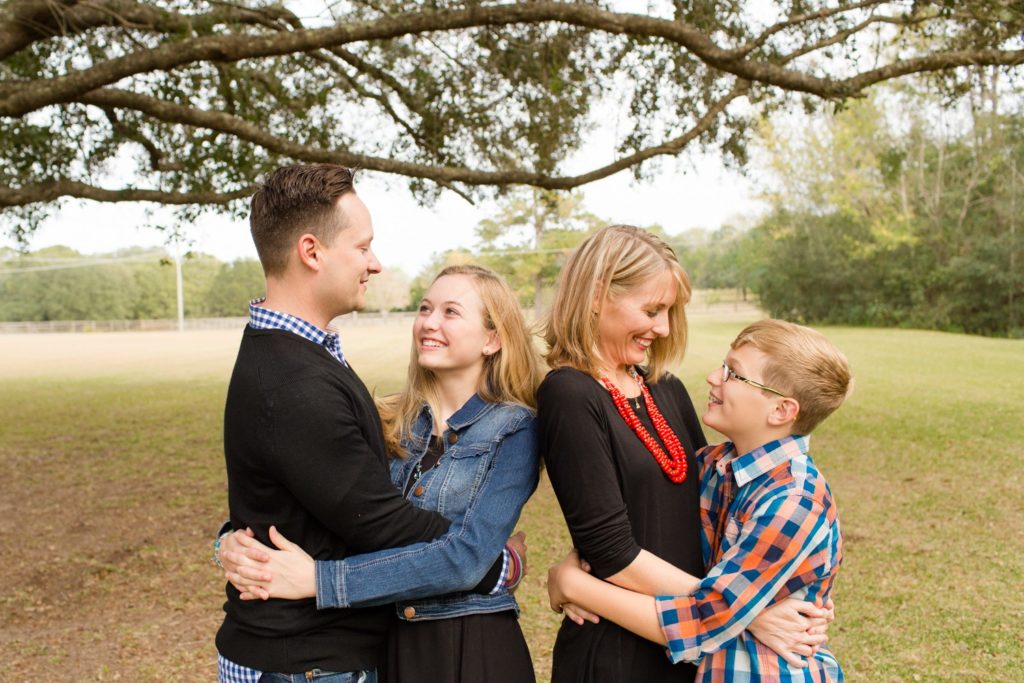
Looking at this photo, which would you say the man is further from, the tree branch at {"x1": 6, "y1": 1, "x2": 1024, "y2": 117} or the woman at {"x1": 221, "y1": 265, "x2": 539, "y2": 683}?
the tree branch at {"x1": 6, "y1": 1, "x2": 1024, "y2": 117}

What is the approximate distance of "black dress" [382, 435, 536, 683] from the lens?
1994 mm

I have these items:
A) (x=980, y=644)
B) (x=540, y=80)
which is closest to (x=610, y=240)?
(x=980, y=644)

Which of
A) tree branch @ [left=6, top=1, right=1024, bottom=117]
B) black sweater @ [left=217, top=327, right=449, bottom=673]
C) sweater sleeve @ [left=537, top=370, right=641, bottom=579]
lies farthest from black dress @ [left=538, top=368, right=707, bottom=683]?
tree branch @ [left=6, top=1, right=1024, bottom=117]

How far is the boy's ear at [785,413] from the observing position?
2.06m

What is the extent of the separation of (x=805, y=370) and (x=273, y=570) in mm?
1282

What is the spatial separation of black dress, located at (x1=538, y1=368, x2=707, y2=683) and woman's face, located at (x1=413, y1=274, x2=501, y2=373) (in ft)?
0.78

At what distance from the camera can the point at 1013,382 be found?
17219 mm

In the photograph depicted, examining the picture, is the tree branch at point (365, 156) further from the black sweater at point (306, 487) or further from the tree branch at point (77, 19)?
the black sweater at point (306, 487)

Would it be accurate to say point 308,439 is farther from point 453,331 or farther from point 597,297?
point 597,297

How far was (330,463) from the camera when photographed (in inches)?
69.7

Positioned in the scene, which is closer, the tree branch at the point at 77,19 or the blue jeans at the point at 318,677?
the blue jeans at the point at 318,677

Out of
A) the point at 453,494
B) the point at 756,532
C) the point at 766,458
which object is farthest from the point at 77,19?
the point at 756,532

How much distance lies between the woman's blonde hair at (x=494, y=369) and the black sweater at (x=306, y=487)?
1.13ft

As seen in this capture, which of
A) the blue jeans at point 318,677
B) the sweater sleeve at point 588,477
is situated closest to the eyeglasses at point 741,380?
the sweater sleeve at point 588,477
